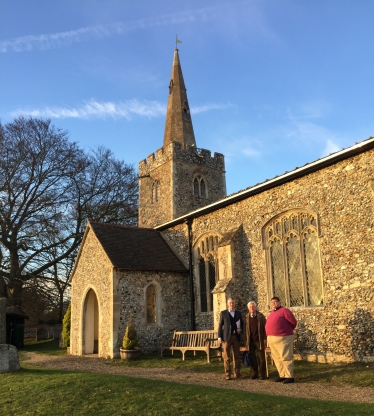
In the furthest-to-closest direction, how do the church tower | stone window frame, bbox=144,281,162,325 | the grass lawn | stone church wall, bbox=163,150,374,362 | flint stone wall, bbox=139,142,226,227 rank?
the church tower → flint stone wall, bbox=139,142,226,227 → stone window frame, bbox=144,281,162,325 → stone church wall, bbox=163,150,374,362 → the grass lawn

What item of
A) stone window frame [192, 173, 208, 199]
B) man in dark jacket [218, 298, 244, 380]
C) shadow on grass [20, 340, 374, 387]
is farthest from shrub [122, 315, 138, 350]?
stone window frame [192, 173, 208, 199]

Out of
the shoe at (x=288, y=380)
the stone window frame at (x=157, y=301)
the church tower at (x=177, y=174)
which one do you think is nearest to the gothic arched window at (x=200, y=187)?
the church tower at (x=177, y=174)

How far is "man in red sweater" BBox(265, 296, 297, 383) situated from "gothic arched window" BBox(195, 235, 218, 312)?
21.7ft

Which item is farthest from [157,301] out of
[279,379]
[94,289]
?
[279,379]

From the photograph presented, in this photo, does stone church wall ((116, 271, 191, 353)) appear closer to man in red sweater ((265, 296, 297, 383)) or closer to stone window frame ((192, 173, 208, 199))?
man in red sweater ((265, 296, 297, 383))

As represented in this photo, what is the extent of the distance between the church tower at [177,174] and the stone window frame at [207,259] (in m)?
8.17

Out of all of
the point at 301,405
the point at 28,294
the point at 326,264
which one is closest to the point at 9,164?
the point at 28,294

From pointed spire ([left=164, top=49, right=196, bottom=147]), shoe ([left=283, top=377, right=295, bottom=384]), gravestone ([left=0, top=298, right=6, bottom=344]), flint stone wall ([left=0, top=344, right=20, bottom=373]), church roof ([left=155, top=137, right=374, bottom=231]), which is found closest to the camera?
shoe ([left=283, top=377, right=295, bottom=384])

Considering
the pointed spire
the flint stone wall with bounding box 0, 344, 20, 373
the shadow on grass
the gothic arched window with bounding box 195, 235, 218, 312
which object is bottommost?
the shadow on grass

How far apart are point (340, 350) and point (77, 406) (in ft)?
22.6

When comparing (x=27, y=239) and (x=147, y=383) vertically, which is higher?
(x=27, y=239)

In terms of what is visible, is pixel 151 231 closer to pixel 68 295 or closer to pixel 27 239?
pixel 27 239

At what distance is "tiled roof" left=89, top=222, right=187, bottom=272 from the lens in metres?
15.5

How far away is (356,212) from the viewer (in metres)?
10.6
